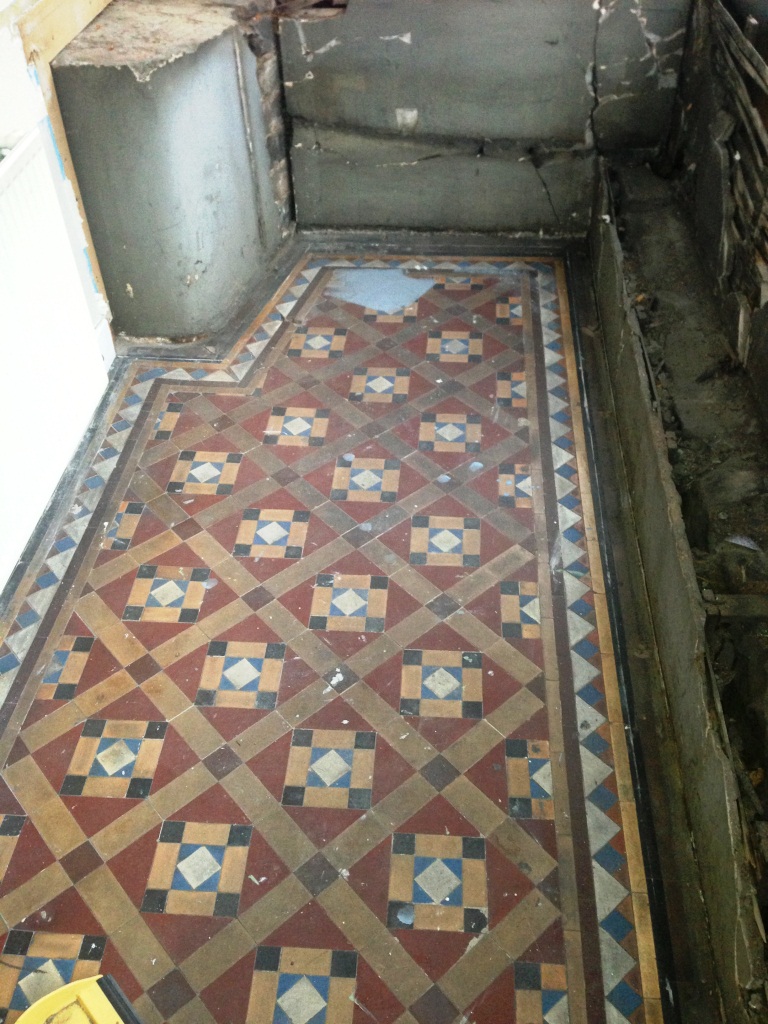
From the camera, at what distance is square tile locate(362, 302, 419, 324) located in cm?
546

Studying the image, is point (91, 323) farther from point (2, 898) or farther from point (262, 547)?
point (2, 898)

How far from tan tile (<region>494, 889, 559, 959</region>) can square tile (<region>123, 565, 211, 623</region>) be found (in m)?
1.74

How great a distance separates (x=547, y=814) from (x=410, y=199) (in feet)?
13.6

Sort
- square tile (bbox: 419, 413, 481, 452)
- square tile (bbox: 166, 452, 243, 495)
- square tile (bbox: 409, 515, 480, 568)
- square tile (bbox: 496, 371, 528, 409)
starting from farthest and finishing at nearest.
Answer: square tile (bbox: 496, 371, 528, 409) → square tile (bbox: 419, 413, 481, 452) → square tile (bbox: 166, 452, 243, 495) → square tile (bbox: 409, 515, 480, 568)

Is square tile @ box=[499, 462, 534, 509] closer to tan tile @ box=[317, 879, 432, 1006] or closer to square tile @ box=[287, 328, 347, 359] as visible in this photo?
square tile @ box=[287, 328, 347, 359]

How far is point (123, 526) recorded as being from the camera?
14.0 feet

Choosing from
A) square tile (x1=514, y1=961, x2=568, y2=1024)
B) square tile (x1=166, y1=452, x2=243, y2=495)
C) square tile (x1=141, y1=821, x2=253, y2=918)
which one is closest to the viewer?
square tile (x1=514, y1=961, x2=568, y2=1024)

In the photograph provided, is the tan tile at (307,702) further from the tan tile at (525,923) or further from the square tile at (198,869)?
the tan tile at (525,923)

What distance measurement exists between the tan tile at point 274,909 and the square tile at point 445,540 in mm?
1533

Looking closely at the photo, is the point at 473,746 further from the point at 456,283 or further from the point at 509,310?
the point at 456,283

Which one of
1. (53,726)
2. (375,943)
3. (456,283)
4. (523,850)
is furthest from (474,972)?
(456,283)

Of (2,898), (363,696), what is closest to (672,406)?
(363,696)

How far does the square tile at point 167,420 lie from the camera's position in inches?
186

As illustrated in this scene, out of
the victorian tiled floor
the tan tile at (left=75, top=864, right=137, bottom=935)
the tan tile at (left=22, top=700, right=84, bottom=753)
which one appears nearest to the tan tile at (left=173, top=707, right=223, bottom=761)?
the victorian tiled floor
